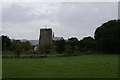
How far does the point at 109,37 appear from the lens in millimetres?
49281

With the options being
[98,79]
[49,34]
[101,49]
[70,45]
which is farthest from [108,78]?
[49,34]

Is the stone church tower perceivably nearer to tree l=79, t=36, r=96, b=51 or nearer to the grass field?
tree l=79, t=36, r=96, b=51

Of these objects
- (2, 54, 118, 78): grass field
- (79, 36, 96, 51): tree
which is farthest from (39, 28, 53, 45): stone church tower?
(2, 54, 118, 78): grass field

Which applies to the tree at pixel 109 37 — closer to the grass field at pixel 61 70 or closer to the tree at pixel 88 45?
the tree at pixel 88 45

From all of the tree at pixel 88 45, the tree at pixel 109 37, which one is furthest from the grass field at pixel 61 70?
the tree at pixel 88 45

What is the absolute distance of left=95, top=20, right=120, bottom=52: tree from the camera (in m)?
48.7

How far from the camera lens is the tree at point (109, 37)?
48.7 metres

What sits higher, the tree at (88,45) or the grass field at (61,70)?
the tree at (88,45)

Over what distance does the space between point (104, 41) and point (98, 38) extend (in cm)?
399

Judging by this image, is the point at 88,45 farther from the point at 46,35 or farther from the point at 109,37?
the point at 46,35

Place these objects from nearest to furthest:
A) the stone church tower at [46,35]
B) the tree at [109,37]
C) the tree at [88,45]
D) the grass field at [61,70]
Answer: the grass field at [61,70] → the tree at [109,37] → the tree at [88,45] → the stone church tower at [46,35]

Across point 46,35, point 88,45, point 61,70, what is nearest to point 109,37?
point 88,45

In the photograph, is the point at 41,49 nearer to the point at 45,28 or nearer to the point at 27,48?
the point at 27,48

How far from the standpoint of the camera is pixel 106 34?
1984 inches
